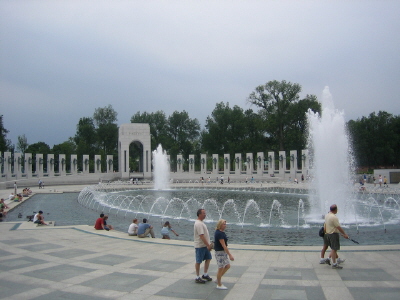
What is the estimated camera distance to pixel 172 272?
7.48 meters

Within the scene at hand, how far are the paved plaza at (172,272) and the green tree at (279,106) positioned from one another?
55305mm

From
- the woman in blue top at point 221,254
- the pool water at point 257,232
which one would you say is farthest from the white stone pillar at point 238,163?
the woman in blue top at point 221,254

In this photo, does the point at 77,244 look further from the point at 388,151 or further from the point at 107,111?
the point at 107,111

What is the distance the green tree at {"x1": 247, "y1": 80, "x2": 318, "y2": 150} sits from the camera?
6338 cm

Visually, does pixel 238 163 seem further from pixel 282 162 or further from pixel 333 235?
pixel 333 235

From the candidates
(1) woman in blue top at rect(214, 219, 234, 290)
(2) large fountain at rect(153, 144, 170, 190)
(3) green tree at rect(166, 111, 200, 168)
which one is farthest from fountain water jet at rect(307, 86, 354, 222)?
(3) green tree at rect(166, 111, 200, 168)

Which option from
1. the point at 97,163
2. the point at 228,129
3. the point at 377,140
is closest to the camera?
A: the point at 97,163

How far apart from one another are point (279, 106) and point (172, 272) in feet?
199

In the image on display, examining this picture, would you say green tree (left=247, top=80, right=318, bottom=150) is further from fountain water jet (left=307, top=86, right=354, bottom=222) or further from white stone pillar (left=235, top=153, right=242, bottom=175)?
fountain water jet (left=307, top=86, right=354, bottom=222)

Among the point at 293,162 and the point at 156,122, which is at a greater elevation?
the point at 156,122

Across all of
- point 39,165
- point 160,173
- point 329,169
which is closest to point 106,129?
point 39,165

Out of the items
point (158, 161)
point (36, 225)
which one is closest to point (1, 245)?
point (36, 225)

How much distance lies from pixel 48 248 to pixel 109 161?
159 ft

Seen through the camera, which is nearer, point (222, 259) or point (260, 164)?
point (222, 259)
